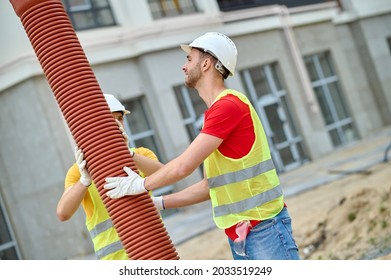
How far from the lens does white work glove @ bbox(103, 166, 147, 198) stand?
9.07 ft

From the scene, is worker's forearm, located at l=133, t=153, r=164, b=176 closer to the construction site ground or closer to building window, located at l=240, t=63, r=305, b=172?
the construction site ground

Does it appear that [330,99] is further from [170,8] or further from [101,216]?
[101,216]

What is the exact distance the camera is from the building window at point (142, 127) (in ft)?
39.0

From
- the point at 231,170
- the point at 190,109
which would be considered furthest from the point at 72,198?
the point at 190,109

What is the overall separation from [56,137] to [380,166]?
4.50 metres

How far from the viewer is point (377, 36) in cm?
1474

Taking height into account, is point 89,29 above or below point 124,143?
above

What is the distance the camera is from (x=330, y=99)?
15.6 m

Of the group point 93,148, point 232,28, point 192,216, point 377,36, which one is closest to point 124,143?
point 93,148

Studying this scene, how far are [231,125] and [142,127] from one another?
31.2 feet

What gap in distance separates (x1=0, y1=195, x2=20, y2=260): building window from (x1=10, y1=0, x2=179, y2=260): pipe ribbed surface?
7.53 metres

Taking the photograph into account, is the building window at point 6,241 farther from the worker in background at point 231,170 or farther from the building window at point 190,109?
the worker in background at point 231,170

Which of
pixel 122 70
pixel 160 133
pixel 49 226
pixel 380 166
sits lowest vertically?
pixel 380 166

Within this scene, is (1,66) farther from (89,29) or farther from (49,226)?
(49,226)
